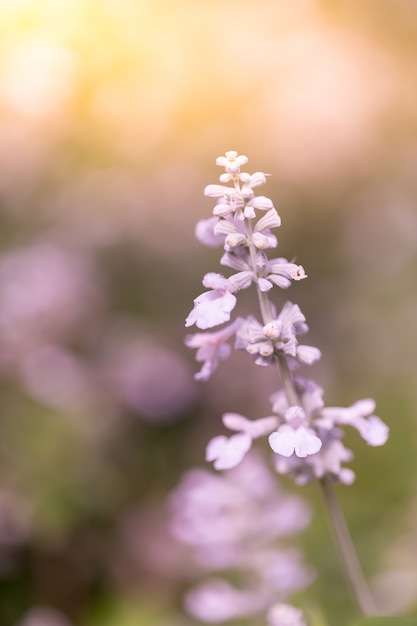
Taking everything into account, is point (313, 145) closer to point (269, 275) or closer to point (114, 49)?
point (114, 49)

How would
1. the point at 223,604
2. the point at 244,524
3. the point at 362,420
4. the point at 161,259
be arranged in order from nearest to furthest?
1. the point at 362,420
2. the point at 223,604
3. the point at 244,524
4. the point at 161,259

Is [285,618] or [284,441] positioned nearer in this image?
[284,441]

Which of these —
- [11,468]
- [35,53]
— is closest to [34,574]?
[11,468]

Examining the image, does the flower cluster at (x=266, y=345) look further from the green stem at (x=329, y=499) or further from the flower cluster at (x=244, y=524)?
the flower cluster at (x=244, y=524)

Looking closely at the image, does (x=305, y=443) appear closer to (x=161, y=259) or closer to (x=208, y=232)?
(x=208, y=232)

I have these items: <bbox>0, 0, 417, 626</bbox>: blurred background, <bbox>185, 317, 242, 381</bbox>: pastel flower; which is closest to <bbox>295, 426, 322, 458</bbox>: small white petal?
<bbox>185, 317, 242, 381</bbox>: pastel flower

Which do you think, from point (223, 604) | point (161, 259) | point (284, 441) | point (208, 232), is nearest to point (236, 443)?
point (284, 441)

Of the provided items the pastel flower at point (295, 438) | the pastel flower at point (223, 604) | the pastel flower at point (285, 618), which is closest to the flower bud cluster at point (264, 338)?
the pastel flower at point (295, 438)

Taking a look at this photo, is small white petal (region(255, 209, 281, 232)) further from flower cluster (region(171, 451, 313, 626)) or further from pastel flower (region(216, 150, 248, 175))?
flower cluster (region(171, 451, 313, 626))
